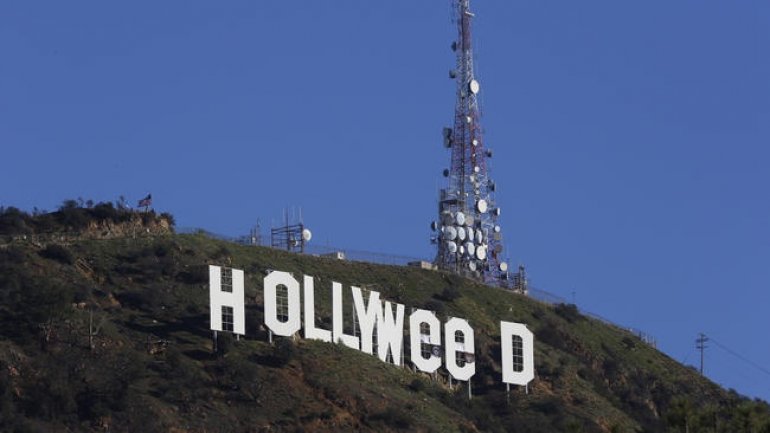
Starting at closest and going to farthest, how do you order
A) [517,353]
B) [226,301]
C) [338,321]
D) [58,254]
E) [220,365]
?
1. [220,365]
2. [226,301]
3. [338,321]
4. [58,254]
5. [517,353]

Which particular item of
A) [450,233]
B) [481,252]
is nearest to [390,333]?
[450,233]

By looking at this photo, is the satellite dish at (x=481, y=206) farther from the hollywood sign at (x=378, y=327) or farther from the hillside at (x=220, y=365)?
the hollywood sign at (x=378, y=327)

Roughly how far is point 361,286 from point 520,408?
14.7 metres

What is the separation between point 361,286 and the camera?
13925 cm

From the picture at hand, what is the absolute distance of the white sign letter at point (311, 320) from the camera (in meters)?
121

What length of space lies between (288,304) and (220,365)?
21.0 feet

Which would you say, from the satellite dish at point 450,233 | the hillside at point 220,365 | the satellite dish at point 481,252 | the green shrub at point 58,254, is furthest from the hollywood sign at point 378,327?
the satellite dish at point 481,252

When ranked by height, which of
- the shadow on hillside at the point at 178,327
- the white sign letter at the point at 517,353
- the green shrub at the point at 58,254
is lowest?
the white sign letter at the point at 517,353

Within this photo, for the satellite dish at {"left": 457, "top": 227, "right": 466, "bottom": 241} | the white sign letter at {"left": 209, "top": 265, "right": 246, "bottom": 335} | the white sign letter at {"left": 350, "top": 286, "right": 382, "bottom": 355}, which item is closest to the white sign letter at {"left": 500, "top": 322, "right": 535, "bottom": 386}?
the white sign letter at {"left": 350, "top": 286, "right": 382, "bottom": 355}

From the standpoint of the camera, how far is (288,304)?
12125 centimetres

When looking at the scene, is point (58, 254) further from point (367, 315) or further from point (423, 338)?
point (423, 338)

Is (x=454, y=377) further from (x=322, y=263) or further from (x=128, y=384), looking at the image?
(x=128, y=384)

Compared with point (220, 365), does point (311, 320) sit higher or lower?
higher

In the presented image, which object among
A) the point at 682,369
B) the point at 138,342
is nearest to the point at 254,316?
the point at 138,342
